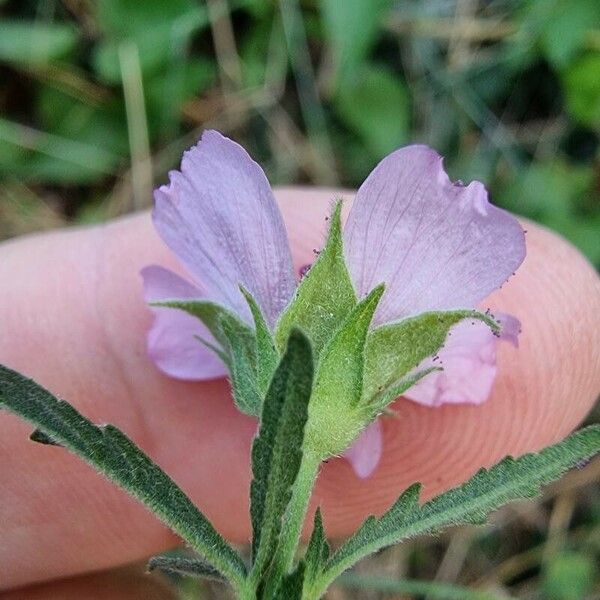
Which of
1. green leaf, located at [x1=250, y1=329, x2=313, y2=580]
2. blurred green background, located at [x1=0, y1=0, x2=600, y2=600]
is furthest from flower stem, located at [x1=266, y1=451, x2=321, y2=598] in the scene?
blurred green background, located at [x1=0, y1=0, x2=600, y2=600]

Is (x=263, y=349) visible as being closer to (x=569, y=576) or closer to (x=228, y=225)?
(x=228, y=225)

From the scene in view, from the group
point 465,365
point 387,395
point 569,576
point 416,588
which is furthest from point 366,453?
point 569,576

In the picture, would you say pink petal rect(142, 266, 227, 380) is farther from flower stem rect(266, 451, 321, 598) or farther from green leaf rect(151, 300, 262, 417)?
flower stem rect(266, 451, 321, 598)

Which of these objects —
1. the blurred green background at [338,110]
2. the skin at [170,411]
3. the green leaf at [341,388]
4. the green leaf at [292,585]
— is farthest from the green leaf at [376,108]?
the green leaf at [292,585]

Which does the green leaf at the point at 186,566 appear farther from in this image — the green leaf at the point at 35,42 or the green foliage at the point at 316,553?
the green leaf at the point at 35,42

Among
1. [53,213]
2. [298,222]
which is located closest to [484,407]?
[298,222]
